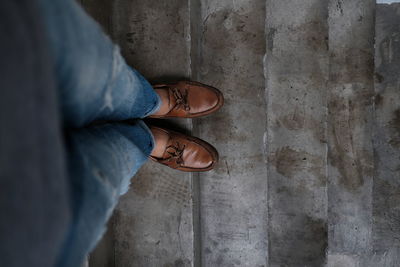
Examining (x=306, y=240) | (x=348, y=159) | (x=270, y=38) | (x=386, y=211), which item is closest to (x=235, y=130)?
(x=270, y=38)

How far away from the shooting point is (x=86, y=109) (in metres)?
0.88

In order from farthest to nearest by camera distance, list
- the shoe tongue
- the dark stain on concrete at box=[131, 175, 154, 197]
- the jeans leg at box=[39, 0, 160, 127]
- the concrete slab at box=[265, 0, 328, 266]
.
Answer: the dark stain on concrete at box=[131, 175, 154, 197]
the concrete slab at box=[265, 0, 328, 266]
the shoe tongue
the jeans leg at box=[39, 0, 160, 127]

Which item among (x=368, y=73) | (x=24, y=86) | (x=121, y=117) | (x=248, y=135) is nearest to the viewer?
(x=24, y=86)

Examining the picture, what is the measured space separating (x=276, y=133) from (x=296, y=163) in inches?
8.9

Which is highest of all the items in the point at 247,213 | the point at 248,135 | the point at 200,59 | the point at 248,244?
the point at 200,59

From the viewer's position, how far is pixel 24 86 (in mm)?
549

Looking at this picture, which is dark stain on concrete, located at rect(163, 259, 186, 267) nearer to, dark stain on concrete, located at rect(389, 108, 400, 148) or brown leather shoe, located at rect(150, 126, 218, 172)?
Answer: brown leather shoe, located at rect(150, 126, 218, 172)

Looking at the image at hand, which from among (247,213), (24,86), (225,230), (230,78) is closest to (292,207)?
(247,213)

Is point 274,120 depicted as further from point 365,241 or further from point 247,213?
point 365,241

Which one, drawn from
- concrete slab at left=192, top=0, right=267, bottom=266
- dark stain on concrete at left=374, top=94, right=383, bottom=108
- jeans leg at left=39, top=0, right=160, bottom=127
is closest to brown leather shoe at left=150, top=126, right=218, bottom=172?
concrete slab at left=192, top=0, right=267, bottom=266

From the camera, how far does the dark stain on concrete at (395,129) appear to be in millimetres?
1768

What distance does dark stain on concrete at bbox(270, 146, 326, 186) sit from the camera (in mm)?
1875

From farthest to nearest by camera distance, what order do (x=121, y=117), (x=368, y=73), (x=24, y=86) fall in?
(x=368, y=73), (x=121, y=117), (x=24, y=86)

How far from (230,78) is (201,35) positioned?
330 millimetres
